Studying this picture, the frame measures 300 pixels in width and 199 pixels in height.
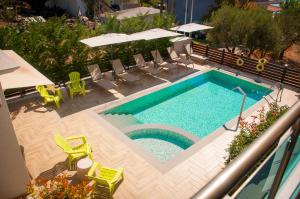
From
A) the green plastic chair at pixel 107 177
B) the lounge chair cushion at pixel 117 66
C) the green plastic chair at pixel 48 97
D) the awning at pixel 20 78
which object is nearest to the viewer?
the green plastic chair at pixel 107 177

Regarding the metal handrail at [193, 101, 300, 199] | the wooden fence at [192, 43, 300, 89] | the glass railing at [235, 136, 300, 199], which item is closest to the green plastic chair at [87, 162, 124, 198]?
the glass railing at [235, 136, 300, 199]

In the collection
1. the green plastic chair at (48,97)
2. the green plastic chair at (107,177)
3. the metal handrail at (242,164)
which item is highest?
the metal handrail at (242,164)

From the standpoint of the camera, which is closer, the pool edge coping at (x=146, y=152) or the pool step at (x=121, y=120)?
the pool edge coping at (x=146, y=152)

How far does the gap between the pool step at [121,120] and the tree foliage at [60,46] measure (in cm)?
408

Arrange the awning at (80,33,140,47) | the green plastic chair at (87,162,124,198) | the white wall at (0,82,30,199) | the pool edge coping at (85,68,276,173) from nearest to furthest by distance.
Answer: the white wall at (0,82,30,199)
the green plastic chair at (87,162,124,198)
the pool edge coping at (85,68,276,173)
the awning at (80,33,140,47)

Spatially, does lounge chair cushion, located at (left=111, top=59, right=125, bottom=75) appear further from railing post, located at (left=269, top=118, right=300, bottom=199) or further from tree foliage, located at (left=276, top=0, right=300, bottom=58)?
tree foliage, located at (left=276, top=0, right=300, bottom=58)

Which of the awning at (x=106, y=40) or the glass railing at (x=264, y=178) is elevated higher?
the glass railing at (x=264, y=178)

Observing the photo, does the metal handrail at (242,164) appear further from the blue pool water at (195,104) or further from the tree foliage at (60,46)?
the tree foliage at (60,46)

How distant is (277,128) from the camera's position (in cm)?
117

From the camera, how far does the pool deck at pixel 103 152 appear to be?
7.42m

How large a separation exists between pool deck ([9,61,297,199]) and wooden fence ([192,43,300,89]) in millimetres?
7434

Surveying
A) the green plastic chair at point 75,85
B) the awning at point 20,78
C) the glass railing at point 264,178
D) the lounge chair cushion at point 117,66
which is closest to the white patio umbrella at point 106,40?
the lounge chair cushion at point 117,66

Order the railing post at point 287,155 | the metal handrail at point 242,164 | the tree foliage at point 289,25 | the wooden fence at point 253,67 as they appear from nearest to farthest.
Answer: the metal handrail at point 242,164 < the railing post at point 287,155 < the wooden fence at point 253,67 < the tree foliage at point 289,25

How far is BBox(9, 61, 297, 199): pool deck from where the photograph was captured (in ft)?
24.3
